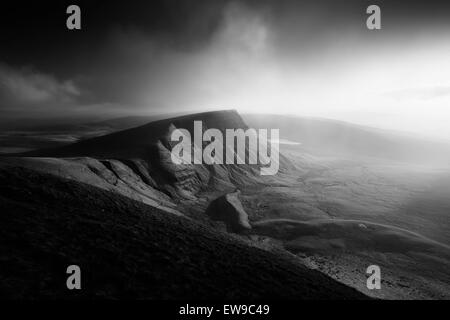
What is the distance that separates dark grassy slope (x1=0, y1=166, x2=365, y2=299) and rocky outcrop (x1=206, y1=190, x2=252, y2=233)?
14.0 meters

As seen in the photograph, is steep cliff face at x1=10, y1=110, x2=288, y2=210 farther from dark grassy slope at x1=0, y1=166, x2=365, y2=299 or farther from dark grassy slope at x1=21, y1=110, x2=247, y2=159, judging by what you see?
dark grassy slope at x1=0, y1=166, x2=365, y2=299

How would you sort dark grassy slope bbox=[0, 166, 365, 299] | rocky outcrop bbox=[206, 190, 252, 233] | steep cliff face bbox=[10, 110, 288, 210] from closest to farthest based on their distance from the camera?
dark grassy slope bbox=[0, 166, 365, 299] < rocky outcrop bbox=[206, 190, 252, 233] < steep cliff face bbox=[10, 110, 288, 210]

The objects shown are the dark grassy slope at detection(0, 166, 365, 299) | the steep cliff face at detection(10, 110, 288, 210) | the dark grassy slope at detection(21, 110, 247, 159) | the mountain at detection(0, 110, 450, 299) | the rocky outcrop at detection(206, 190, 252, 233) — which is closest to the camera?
the dark grassy slope at detection(0, 166, 365, 299)

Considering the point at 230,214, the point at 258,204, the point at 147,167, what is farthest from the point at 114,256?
the point at 147,167

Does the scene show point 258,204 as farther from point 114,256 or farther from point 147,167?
point 114,256

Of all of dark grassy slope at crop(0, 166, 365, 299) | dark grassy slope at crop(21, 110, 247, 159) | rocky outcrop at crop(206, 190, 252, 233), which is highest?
dark grassy slope at crop(21, 110, 247, 159)

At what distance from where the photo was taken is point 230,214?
31.6 m

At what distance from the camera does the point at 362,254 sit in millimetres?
22953

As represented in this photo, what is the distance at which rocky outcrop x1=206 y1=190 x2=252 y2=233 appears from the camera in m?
28.5

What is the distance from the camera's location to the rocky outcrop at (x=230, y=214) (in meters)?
28.5

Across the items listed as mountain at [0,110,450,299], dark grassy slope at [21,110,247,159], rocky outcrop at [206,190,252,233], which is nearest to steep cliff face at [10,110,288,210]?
dark grassy slope at [21,110,247,159]

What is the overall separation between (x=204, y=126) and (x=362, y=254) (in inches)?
1673

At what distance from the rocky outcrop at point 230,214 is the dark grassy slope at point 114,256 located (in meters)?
14.0

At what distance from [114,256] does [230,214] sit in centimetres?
2227
